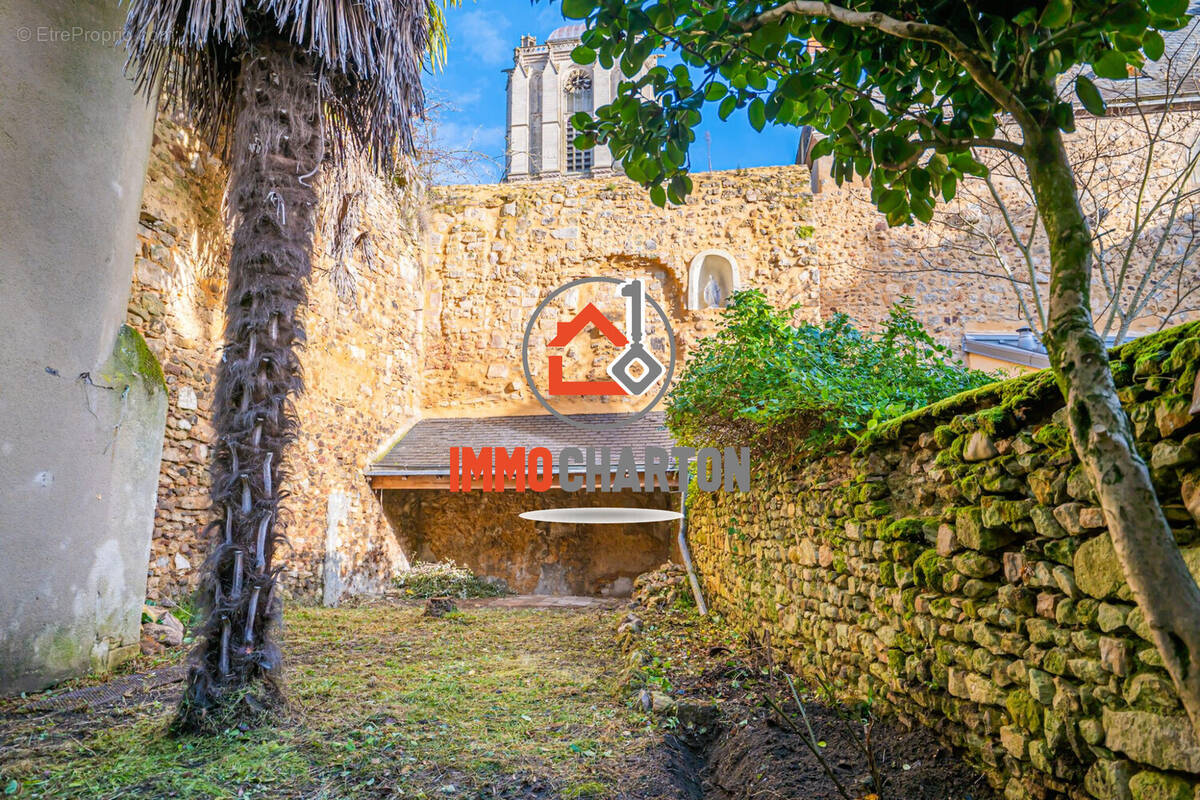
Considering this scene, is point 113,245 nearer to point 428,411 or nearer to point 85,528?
point 85,528

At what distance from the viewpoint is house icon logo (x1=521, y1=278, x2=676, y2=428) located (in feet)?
35.8

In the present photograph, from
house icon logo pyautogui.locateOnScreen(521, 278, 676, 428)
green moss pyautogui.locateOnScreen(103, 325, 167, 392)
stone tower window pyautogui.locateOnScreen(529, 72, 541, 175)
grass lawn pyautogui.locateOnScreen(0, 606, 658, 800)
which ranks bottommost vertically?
grass lawn pyautogui.locateOnScreen(0, 606, 658, 800)

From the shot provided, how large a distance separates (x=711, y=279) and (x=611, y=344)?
6.90 feet

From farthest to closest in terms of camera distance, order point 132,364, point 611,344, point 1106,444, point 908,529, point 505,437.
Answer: point 611,344
point 505,437
point 132,364
point 908,529
point 1106,444

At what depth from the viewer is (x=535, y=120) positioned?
33.3 m

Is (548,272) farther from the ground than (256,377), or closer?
farther from the ground

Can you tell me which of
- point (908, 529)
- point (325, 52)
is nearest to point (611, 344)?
point (325, 52)

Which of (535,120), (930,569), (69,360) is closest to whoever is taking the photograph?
(930,569)

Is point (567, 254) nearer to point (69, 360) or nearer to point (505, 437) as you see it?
point (505, 437)

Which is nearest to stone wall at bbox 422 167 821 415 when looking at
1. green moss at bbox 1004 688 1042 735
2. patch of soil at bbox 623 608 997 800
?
patch of soil at bbox 623 608 997 800

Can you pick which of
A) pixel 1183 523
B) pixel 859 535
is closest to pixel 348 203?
pixel 859 535

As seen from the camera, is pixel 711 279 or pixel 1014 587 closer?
pixel 1014 587

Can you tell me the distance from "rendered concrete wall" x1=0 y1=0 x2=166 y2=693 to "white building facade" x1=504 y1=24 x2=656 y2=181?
89.8 ft

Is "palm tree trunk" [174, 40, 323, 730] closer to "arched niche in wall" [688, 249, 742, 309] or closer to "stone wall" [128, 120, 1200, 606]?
"stone wall" [128, 120, 1200, 606]
